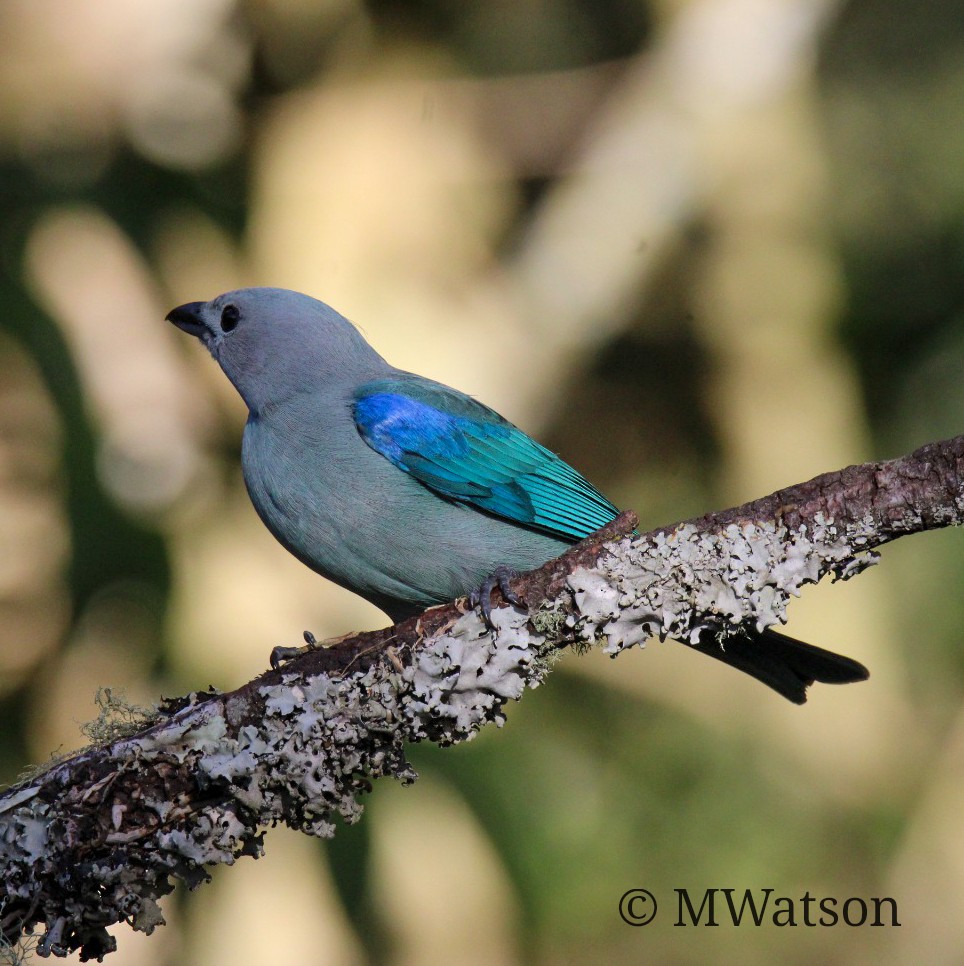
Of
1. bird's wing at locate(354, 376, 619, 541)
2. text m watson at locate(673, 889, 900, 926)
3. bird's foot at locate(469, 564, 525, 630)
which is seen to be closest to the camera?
bird's foot at locate(469, 564, 525, 630)

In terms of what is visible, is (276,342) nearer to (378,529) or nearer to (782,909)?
(378,529)

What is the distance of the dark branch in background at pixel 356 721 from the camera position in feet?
8.35

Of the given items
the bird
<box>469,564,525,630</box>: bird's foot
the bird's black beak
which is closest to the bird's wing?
the bird

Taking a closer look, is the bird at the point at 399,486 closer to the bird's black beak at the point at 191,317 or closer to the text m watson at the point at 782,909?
the bird's black beak at the point at 191,317

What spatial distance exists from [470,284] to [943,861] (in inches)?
181

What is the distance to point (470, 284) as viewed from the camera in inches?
274

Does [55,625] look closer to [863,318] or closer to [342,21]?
[342,21]

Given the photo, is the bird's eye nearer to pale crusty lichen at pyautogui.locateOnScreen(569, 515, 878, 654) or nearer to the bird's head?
the bird's head

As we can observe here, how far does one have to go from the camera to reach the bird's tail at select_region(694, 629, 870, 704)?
10.5 ft

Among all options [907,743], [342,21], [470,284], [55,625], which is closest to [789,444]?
[907,743]

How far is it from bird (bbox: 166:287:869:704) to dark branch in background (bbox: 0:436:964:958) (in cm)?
40

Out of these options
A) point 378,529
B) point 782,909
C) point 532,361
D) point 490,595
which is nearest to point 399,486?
point 378,529

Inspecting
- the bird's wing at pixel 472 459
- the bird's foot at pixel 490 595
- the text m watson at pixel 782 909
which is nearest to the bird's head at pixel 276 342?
the bird's wing at pixel 472 459

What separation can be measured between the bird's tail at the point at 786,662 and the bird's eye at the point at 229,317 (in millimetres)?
2406
